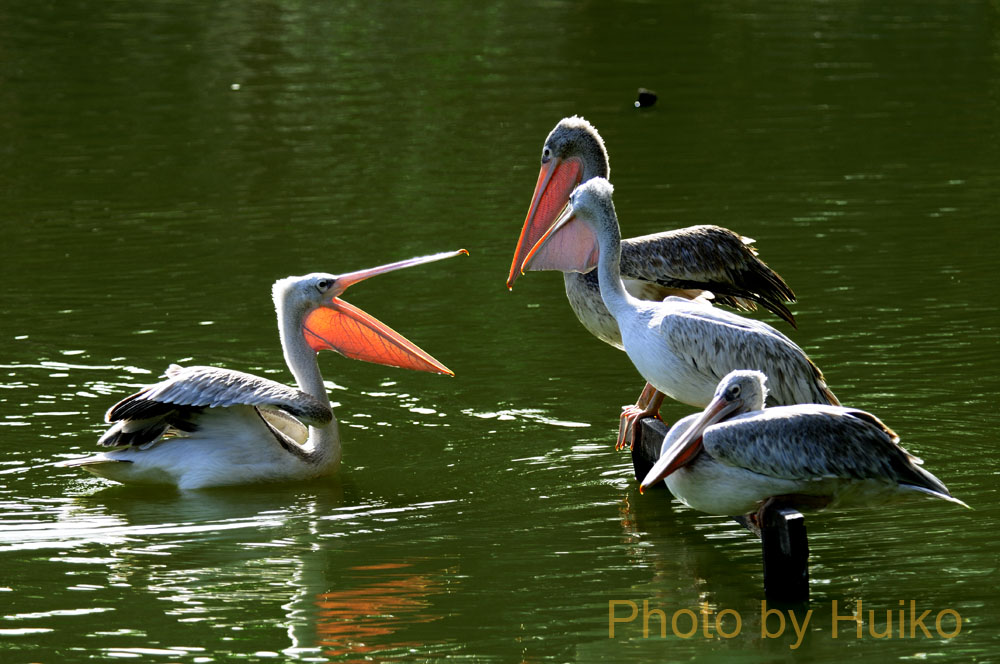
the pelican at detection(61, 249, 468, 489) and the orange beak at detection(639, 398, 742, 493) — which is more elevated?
the orange beak at detection(639, 398, 742, 493)

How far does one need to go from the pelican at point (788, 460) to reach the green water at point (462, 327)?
36 centimetres

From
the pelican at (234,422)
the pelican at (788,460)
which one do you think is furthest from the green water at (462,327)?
the pelican at (788,460)

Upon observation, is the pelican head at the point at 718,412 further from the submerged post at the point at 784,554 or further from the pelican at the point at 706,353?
the pelican at the point at 706,353

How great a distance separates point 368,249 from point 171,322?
193 cm

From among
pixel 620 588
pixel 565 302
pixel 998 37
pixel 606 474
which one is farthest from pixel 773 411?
pixel 998 37

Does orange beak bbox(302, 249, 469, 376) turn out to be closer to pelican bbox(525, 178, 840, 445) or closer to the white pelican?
the white pelican

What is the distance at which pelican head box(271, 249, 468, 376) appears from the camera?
6352 millimetres

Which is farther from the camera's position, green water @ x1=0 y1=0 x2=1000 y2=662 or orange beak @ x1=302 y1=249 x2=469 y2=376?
orange beak @ x1=302 y1=249 x2=469 y2=376

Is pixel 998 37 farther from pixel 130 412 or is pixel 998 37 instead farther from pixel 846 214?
pixel 130 412

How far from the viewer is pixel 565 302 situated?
29.4 ft

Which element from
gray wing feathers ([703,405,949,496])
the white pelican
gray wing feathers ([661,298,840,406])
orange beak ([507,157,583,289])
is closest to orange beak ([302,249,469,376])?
the white pelican

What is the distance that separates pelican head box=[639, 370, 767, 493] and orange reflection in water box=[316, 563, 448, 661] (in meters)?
0.83

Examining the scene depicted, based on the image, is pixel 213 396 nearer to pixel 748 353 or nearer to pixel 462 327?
pixel 748 353

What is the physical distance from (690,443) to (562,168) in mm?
2548
